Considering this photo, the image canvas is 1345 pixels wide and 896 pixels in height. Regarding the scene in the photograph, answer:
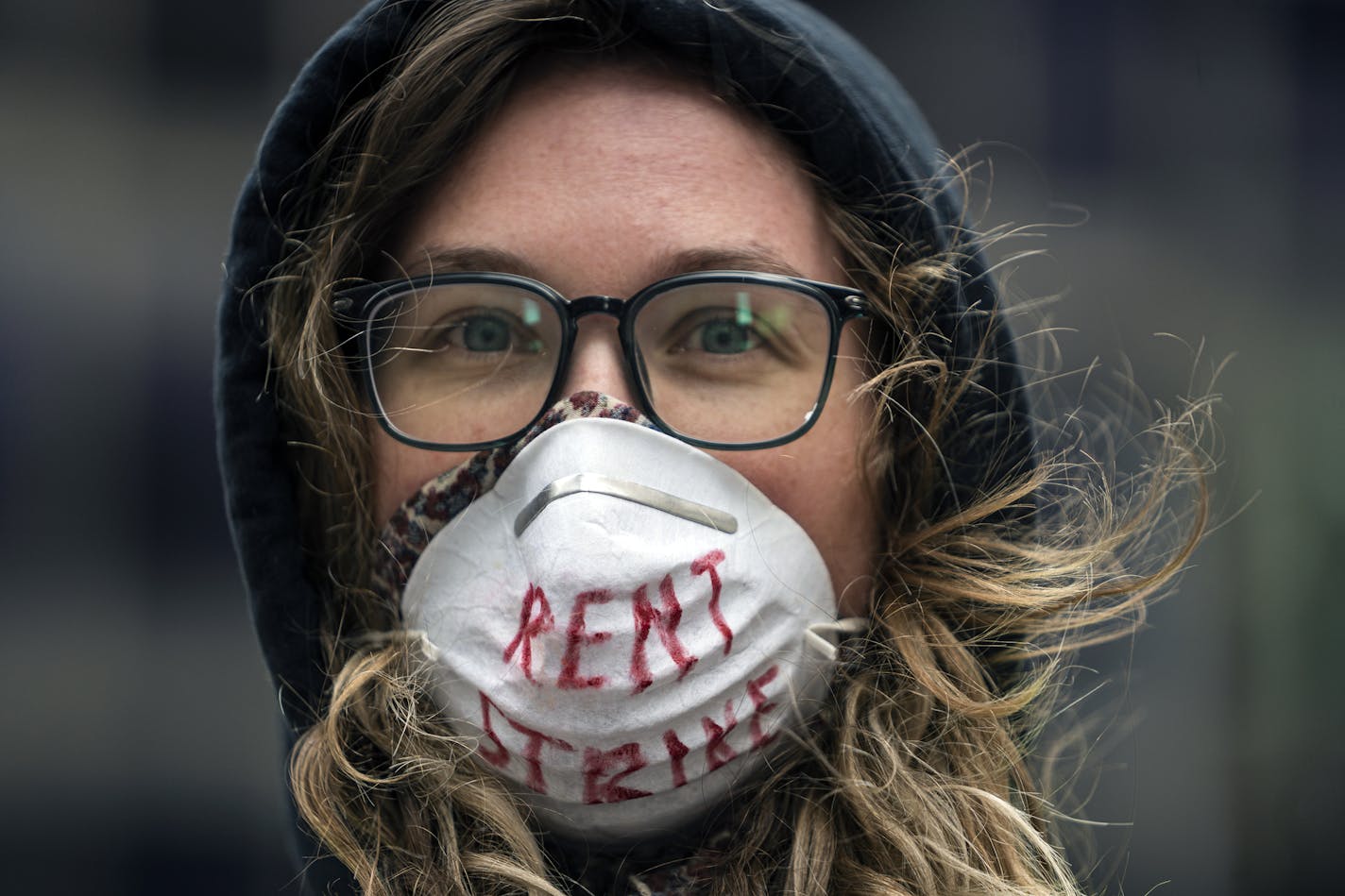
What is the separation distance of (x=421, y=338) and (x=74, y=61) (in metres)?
3.82

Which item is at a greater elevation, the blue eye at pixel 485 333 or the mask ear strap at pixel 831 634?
the blue eye at pixel 485 333

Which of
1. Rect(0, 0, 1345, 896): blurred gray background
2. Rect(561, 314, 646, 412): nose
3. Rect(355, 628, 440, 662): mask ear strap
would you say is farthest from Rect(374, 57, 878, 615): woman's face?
Rect(0, 0, 1345, 896): blurred gray background

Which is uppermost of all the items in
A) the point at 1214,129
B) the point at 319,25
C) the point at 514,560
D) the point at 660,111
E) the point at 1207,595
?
the point at 319,25

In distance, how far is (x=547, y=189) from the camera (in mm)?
1507

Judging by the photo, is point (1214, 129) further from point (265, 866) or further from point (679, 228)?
point (265, 866)

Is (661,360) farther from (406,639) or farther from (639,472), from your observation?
(406,639)

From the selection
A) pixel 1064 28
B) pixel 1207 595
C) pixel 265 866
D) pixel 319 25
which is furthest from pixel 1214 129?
pixel 265 866

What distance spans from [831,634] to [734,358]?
15.7 inches

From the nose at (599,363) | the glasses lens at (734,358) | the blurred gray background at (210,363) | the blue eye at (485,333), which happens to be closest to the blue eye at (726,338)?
the glasses lens at (734,358)

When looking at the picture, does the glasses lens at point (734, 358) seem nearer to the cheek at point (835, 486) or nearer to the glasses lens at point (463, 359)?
the cheek at point (835, 486)

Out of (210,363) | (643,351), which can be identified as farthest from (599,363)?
(210,363)

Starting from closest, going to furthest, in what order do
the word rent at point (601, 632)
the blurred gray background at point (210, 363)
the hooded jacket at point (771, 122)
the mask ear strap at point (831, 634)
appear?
the word rent at point (601, 632) → the mask ear strap at point (831, 634) → the hooded jacket at point (771, 122) → the blurred gray background at point (210, 363)

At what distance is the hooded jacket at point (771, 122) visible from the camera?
1583 mm

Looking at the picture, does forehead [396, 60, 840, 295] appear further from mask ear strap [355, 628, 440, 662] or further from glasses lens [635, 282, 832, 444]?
mask ear strap [355, 628, 440, 662]
